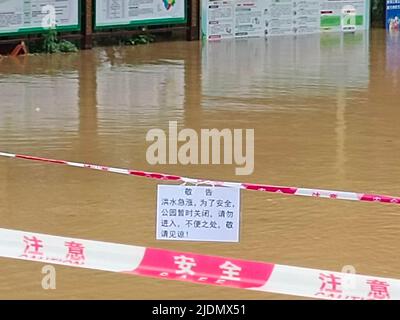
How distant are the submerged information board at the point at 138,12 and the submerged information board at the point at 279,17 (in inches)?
33.8

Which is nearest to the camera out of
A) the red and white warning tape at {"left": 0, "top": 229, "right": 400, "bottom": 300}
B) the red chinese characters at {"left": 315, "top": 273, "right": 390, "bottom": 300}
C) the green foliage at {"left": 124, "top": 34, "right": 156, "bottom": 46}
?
the red chinese characters at {"left": 315, "top": 273, "right": 390, "bottom": 300}

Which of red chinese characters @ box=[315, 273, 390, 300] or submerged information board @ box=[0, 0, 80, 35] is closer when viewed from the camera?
red chinese characters @ box=[315, 273, 390, 300]

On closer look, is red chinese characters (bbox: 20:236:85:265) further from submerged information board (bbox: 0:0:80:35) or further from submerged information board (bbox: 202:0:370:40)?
submerged information board (bbox: 202:0:370:40)

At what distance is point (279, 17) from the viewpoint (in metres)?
32.2

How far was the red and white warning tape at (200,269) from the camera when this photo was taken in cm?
614

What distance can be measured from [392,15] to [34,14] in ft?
51.9

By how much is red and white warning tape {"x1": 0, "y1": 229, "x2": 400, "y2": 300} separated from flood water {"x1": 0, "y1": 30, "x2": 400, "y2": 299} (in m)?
0.18

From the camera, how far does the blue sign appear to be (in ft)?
120

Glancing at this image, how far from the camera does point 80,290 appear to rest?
693cm

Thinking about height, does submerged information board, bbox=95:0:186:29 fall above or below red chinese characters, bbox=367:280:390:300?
above

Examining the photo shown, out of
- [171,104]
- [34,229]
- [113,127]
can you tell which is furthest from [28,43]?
[34,229]

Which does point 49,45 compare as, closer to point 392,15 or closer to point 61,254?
point 392,15

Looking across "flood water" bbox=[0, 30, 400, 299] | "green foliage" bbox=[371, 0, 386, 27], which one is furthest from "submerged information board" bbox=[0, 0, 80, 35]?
"green foliage" bbox=[371, 0, 386, 27]

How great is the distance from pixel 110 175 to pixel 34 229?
247 centimetres
